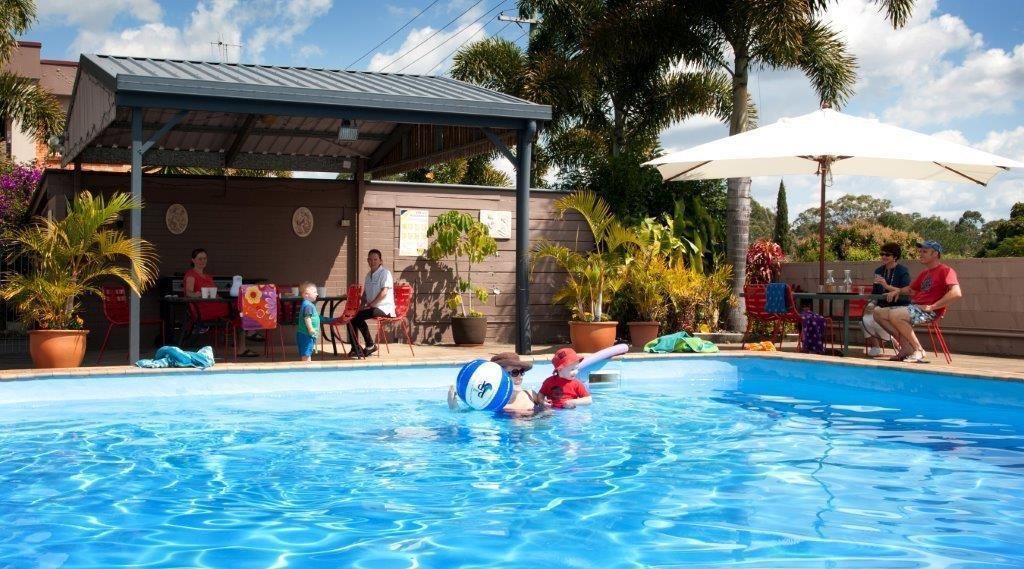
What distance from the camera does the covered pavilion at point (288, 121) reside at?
979 centimetres

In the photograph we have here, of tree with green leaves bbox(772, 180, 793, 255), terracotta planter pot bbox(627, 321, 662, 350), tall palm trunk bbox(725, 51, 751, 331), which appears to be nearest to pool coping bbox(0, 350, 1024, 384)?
terracotta planter pot bbox(627, 321, 662, 350)

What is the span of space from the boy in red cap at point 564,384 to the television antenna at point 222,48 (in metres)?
24.7

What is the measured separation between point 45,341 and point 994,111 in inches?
Answer: 986

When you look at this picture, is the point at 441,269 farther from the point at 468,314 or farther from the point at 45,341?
the point at 45,341

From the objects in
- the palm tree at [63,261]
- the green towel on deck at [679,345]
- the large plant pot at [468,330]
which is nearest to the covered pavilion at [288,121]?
the palm tree at [63,261]

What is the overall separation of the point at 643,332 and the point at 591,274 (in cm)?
117

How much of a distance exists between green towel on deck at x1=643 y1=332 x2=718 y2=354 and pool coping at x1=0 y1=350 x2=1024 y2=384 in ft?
1.19

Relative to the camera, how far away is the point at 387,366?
1033 centimetres

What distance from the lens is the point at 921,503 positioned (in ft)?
18.4

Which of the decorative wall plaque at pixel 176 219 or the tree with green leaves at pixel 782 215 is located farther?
the tree with green leaves at pixel 782 215

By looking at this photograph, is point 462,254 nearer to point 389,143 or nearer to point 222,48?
point 389,143

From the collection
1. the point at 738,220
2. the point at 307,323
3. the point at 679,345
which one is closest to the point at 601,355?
the point at 679,345

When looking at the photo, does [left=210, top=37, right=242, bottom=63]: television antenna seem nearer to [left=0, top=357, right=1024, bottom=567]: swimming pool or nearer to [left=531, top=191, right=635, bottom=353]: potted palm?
[left=531, top=191, right=635, bottom=353]: potted palm

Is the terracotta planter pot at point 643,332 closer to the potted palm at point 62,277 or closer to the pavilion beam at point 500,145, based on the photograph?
the pavilion beam at point 500,145
